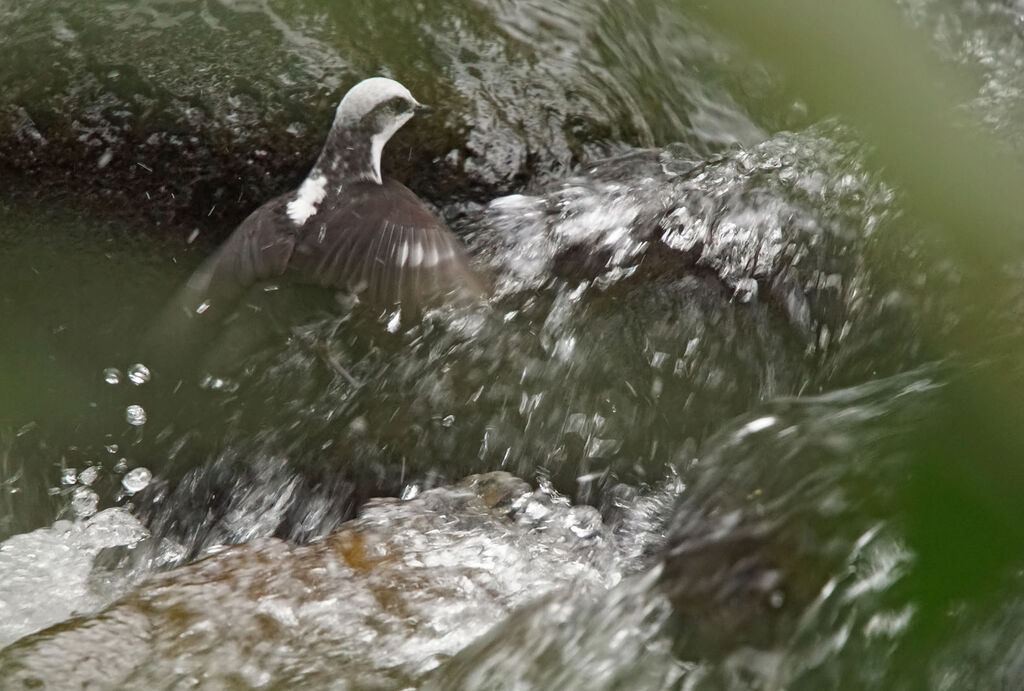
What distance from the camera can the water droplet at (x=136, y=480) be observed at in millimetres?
2799

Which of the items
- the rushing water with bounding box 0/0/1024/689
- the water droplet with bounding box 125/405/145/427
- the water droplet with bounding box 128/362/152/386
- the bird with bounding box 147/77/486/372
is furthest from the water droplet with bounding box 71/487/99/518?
the bird with bounding box 147/77/486/372

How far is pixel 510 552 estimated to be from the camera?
2.33 m

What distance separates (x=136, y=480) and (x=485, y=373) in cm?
105

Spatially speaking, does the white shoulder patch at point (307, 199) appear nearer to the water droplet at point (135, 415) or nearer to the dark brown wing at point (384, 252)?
the dark brown wing at point (384, 252)

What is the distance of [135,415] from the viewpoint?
288cm

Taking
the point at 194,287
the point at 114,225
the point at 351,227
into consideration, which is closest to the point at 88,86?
the point at 114,225

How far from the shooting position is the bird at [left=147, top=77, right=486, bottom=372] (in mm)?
2715

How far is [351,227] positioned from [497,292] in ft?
1.48

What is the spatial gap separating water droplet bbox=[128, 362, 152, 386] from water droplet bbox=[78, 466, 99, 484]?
0.27m

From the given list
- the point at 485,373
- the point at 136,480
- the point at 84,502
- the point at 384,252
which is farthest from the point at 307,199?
the point at 84,502

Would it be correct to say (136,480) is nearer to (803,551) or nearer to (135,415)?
(135,415)

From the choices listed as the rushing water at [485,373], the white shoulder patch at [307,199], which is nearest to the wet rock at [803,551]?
the rushing water at [485,373]

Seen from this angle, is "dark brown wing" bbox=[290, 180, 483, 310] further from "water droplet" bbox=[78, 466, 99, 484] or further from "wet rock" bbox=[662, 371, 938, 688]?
"wet rock" bbox=[662, 371, 938, 688]

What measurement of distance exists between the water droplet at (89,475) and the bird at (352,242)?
408 mm
